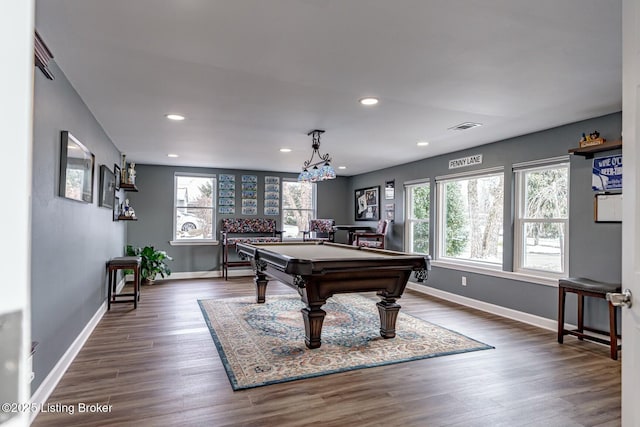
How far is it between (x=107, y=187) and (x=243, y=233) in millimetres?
3470

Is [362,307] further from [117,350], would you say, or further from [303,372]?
[117,350]

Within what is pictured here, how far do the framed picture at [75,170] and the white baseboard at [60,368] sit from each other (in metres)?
1.20

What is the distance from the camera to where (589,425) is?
85.7 inches

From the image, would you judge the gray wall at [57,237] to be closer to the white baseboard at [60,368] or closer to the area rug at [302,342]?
the white baseboard at [60,368]

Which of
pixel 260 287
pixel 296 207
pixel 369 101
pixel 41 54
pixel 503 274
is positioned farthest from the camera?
pixel 296 207

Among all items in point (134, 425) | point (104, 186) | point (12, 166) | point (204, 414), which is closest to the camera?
point (12, 166)

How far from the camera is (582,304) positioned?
365 centimetres

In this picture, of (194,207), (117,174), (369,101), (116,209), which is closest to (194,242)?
(194,207)

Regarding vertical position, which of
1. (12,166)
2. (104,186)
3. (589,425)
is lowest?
(589,425)

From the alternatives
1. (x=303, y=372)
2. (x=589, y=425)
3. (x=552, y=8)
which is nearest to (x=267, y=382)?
(x=303, y=372)

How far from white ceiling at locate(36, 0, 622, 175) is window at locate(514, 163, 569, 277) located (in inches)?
23.5

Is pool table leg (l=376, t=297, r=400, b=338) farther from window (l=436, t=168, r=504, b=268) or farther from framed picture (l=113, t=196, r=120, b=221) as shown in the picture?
framed picture (l=113, t=196, r=120, b=221)

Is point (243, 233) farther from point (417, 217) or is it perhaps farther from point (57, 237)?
point (57, 237)

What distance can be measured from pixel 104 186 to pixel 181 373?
247 cm
